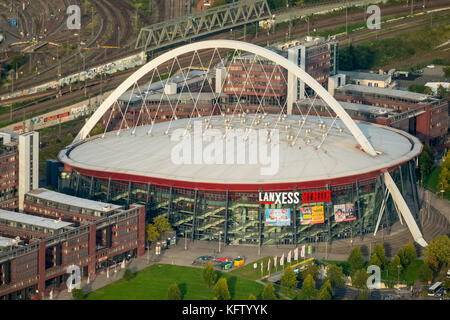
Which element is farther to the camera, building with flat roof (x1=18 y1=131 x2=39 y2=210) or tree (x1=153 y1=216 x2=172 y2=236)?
building with flat roof (x1=18 y1=131 x2=39 y2=210)

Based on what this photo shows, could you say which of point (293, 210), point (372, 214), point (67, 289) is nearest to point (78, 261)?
point (67, 289)

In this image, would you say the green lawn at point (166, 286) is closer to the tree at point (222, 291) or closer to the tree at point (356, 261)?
the tree at point (222, 291)

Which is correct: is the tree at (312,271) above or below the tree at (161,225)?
below

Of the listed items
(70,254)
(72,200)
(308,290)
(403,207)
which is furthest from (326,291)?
(72,200)

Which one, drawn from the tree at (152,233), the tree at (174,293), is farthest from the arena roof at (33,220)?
Result: the tree at (174,293)

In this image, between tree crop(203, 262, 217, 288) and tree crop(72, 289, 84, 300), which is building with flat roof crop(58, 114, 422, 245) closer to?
tree crop(203, 262, 217, 288)

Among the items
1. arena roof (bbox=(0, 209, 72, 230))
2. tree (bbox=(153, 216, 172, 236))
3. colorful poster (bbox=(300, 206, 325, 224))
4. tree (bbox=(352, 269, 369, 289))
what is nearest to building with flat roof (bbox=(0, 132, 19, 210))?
arena roof (bbox=(0, 209, 72, 230))

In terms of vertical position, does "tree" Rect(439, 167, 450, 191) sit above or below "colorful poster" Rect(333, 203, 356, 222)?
above
